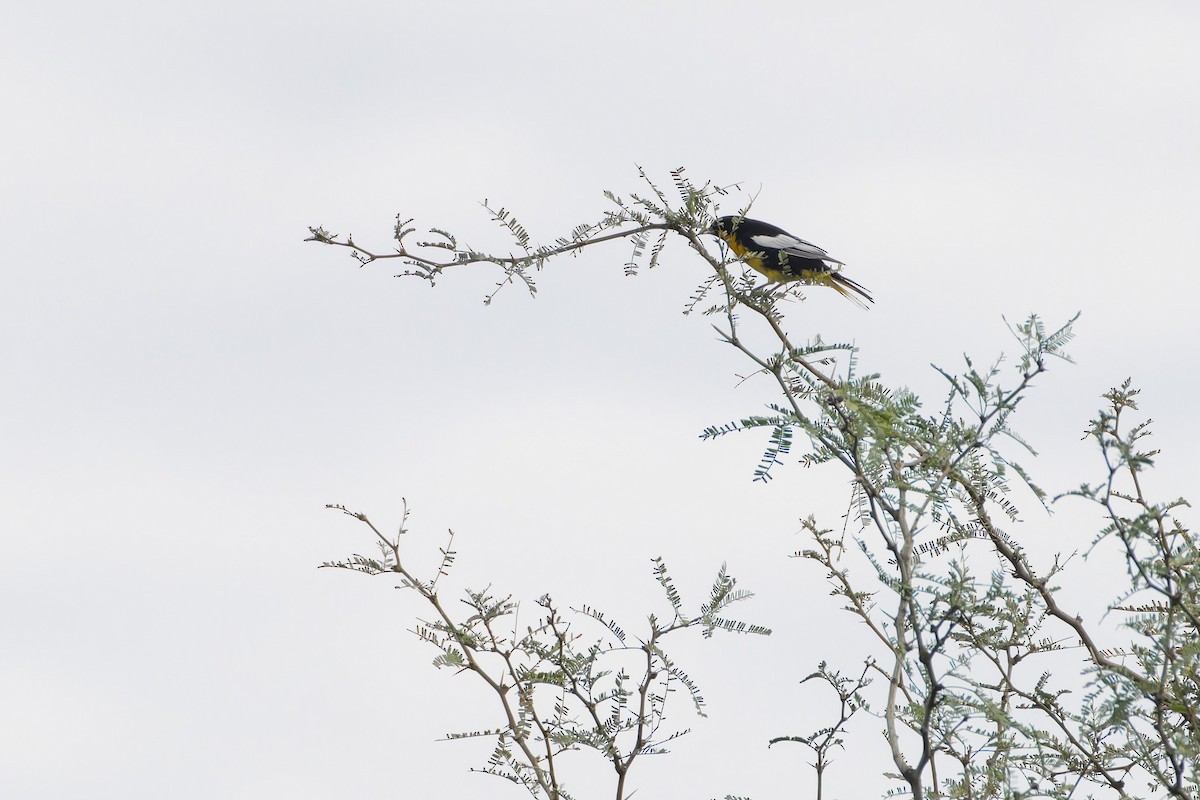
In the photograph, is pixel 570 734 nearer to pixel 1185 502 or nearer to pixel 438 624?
pixel 438 624

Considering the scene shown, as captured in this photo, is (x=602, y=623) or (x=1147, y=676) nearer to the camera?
(x=1147, y=676)

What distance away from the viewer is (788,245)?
24.1 feet

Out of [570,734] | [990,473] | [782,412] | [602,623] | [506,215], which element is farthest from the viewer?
[506,215]

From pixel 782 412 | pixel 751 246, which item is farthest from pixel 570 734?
pixel 751 246

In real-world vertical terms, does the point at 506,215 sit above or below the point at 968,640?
above

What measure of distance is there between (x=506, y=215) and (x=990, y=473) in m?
1.84

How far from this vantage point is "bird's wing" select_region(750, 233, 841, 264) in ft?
22.9

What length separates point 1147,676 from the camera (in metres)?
3.37

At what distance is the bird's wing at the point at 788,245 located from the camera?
6.99m

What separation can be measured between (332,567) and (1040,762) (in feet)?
6.60

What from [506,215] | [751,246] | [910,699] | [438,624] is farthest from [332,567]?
[751,246]

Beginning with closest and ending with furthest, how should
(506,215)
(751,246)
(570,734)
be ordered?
(570,734), (506,215), (751,246)

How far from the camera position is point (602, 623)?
3.74 meters

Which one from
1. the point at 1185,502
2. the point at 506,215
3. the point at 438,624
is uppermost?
the point at 506,215
